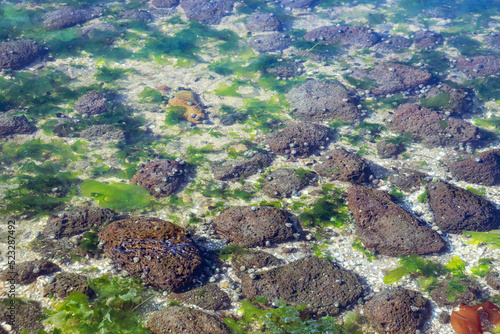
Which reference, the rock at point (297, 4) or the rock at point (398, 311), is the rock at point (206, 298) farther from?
the rock at point (297, 4)

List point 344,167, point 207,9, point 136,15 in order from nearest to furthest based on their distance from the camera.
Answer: point 344,167 < point 136,15 < point 207,9

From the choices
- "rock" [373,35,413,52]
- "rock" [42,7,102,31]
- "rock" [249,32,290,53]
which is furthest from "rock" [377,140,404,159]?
"rock" [42,7,102,31]

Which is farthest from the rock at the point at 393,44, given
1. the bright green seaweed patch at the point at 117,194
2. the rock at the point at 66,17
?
the rock at the point at 66,17

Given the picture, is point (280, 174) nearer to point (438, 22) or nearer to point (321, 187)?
point (321, 187)

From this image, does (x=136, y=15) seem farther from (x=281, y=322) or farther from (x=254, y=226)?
(x=281, y=322)

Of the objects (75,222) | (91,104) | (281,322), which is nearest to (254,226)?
(281,322)

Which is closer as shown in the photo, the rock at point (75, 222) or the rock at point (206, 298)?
the rock at point (206, 298)

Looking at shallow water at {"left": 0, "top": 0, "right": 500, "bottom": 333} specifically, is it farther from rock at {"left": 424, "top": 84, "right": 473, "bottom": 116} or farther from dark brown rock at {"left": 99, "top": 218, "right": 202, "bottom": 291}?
dark brown rock at {"left": 99, "top": 218, "right": 202, "bottom": 291}
